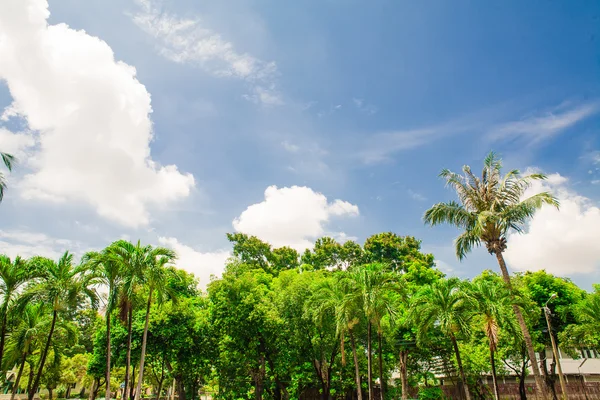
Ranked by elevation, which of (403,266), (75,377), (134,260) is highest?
(403,266)

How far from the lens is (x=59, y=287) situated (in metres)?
20.8

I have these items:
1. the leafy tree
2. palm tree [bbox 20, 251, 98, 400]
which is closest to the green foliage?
palm tree [bbox 20, 251, 98, 400]

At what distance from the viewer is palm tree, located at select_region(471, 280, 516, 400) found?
20.7m

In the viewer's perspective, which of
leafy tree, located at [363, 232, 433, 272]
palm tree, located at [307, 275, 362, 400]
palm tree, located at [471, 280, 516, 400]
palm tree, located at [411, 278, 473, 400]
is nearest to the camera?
palm tree, located at [471, 280, 516, 400]

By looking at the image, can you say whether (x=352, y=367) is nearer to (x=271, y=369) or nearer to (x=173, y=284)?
(x=271, y=369)

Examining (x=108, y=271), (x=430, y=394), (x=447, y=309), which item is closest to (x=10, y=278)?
(x=108, y=271)

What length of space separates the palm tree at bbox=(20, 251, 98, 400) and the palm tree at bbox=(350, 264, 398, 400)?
1542 cm

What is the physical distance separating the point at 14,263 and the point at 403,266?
40.8 metres

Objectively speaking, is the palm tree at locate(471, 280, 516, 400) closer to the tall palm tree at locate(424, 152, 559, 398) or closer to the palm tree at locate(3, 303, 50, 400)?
the tall palm tree at locate(424, 152, 559, 398)

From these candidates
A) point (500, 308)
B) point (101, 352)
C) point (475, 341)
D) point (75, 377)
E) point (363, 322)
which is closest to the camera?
point (500, 308)

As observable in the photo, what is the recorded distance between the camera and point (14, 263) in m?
21.4

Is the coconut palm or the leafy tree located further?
the leafy tree

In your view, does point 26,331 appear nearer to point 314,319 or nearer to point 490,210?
point 314,319

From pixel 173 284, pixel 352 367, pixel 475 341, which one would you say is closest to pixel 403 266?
pixel 475 341
